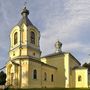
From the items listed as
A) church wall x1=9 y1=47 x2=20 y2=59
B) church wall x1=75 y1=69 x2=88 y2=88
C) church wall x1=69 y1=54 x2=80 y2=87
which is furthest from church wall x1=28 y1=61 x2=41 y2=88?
church wall x1=75 y1=69 x2=88 y2=88

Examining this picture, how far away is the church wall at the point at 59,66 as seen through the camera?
55122 millimetres

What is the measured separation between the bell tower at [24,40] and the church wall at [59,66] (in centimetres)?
576

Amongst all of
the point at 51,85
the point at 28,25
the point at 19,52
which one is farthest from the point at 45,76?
the point at 28,25

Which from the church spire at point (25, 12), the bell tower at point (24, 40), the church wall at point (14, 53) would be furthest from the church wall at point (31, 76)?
the church spire at point (25, 12)

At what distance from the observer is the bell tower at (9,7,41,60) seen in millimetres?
49594

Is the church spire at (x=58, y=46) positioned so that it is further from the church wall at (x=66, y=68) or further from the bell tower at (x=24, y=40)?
the bell tower at (x=24, y=40)

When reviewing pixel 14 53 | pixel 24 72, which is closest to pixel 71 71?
pixel 14 53

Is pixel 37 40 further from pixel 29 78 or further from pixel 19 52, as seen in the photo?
pixel 29 78

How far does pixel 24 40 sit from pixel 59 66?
392 inches

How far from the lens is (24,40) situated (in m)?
50.1

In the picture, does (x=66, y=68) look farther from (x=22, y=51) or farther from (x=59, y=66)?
(x=22, y=51)

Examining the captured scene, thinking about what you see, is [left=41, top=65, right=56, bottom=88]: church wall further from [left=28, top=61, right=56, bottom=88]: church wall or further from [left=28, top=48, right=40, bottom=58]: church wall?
[left=28, top=48, right=40, bottom=58]: church wall

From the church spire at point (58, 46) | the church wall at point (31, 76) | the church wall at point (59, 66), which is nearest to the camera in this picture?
the church wall at point (31, 76)

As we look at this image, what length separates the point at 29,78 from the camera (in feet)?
152
